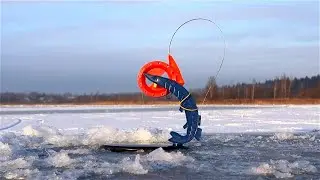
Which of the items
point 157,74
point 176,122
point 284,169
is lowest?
point 176,122

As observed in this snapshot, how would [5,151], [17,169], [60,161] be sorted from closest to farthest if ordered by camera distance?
[17,169] → [60,161] → [5,151]

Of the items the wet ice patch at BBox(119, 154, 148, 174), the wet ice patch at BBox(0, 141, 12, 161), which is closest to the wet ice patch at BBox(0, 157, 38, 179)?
the wet ice patch at BBox(0, 141, 12, 161)

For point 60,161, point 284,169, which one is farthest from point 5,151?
point 284,169

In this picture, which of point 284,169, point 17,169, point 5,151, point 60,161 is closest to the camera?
point 284,169

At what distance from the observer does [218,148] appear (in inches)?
542

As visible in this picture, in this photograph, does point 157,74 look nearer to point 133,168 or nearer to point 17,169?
point 133,168

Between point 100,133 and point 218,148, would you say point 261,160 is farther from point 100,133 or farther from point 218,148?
point 100,133

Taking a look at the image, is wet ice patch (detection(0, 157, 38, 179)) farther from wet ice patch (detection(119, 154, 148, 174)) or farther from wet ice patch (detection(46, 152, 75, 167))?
wet ice patch (detection(119, 154, 148, 174))

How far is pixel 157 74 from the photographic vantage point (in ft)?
43.2

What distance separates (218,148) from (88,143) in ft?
13.6

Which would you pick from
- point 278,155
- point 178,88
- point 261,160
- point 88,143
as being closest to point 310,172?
point 261,160

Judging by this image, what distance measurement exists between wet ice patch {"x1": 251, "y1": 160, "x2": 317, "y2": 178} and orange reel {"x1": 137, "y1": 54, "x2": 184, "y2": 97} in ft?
12.8

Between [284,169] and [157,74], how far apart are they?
186 inches

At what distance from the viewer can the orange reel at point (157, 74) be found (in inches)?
514
